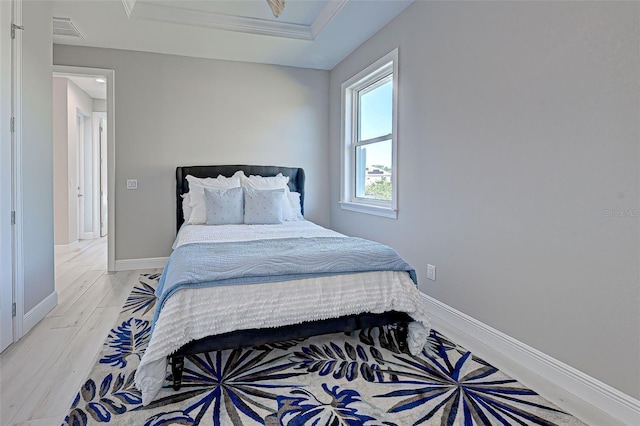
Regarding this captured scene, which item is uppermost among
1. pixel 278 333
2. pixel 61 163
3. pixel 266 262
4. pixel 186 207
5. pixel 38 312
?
pixel 61 163

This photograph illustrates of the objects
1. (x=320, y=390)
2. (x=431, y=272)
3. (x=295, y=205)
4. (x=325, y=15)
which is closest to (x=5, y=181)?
(x=320, y=390)

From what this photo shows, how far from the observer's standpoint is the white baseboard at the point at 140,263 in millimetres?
4203

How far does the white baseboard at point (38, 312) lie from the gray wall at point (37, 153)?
3cm

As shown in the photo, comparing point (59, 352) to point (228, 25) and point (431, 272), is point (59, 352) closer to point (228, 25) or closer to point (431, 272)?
point (431, 272)

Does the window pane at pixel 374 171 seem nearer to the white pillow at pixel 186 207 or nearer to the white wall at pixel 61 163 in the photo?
the white pillow at pixel 186 207

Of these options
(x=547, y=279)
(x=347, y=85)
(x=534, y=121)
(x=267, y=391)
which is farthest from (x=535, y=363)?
(x=347, y=85)

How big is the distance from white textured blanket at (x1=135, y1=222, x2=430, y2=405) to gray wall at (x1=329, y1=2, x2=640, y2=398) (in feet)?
2.01

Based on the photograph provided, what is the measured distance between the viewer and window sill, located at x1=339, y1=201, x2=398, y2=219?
3432 mm

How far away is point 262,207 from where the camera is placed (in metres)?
3.66

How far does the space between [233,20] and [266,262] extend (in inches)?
110

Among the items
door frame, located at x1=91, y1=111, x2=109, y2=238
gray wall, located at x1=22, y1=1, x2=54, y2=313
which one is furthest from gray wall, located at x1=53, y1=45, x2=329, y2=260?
door frame, located at x1=91, y1=111, x2=109, y2=238

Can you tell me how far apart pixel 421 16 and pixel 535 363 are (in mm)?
2609

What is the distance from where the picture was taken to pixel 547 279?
1.95m

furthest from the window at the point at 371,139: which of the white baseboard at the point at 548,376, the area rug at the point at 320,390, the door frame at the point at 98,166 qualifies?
the door frame at the point at 98,166
